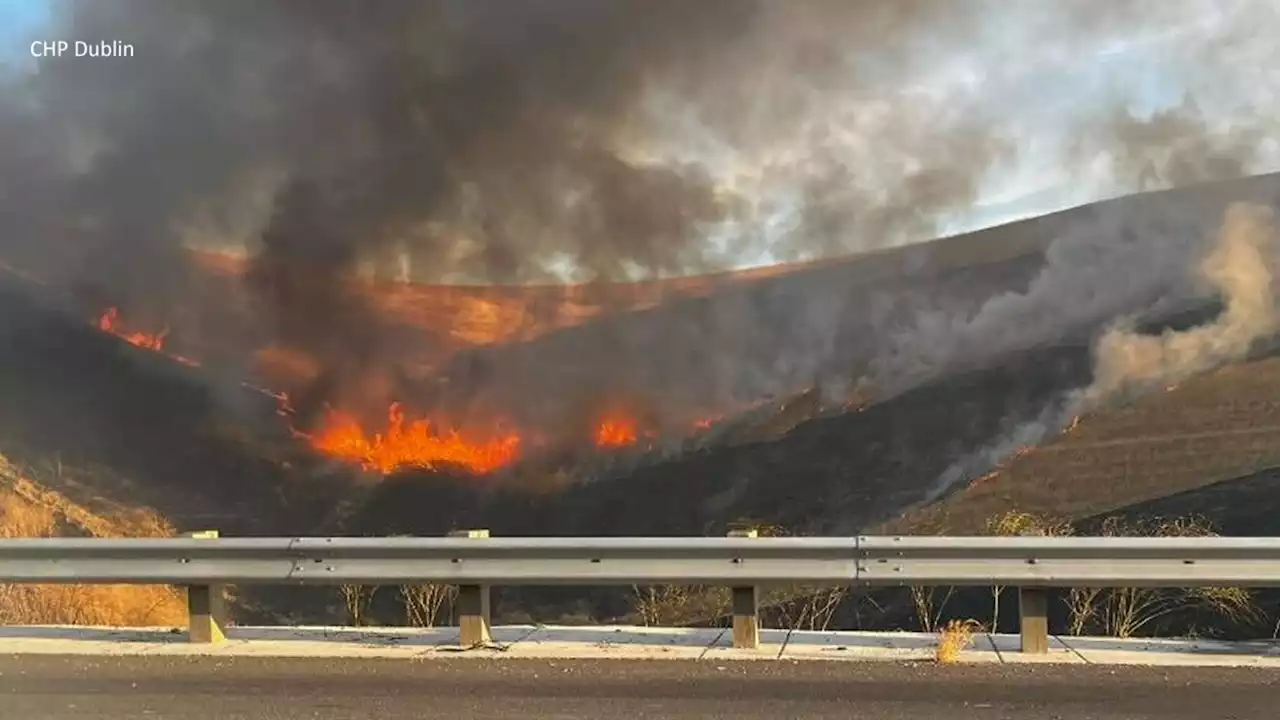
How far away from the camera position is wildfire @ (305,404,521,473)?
12.0 metres

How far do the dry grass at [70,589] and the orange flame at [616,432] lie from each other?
4229 millimetres

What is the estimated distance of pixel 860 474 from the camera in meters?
10.9

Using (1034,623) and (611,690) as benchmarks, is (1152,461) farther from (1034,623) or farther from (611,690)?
(611,690)

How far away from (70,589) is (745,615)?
16.8 ft

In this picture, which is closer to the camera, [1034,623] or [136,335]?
[1034,623]

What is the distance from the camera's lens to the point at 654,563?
5.64 m

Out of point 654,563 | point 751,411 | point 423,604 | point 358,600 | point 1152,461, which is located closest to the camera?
point 654,563

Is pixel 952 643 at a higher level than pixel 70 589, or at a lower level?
lower

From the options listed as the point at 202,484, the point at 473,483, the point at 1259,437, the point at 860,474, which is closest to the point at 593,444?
the point at 473,483

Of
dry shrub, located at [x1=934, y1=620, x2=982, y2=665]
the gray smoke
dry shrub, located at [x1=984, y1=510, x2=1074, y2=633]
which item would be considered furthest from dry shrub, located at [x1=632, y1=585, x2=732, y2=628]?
the gray smoke

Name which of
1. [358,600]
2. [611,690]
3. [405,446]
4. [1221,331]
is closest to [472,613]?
[611,690]

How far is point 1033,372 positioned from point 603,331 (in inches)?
175

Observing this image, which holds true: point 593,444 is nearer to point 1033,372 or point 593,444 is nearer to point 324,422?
point 324,422

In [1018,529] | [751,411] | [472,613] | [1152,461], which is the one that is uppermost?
[751,411]
